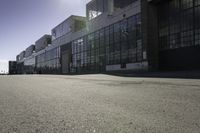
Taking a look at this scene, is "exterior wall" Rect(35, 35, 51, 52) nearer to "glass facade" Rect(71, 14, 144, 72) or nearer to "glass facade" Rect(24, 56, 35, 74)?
"glass facade" Rect(24, 56, 35, 74)

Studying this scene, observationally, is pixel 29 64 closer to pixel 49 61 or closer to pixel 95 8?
pixel 49 61

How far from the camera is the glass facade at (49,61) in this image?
89.4 meters

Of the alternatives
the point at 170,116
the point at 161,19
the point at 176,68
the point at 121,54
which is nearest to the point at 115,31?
the point at 121,54

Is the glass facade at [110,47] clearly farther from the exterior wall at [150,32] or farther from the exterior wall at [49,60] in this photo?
the exterior wall at [49,60]

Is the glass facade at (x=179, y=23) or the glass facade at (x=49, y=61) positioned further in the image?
the glass facade at (x=49, y=61)

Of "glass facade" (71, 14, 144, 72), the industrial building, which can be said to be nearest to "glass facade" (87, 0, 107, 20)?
the industrial building

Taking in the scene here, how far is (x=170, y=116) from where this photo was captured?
197 inches

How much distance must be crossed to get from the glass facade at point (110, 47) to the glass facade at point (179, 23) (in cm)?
436

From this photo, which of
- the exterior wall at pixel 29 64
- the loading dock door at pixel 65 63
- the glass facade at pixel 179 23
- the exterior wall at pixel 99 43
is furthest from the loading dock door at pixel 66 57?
the exterior wall at pixel 29 64

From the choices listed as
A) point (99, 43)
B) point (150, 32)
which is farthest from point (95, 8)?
point (150, 32)

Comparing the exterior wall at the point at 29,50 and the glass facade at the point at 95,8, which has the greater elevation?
the glass facade at the point at 95,8

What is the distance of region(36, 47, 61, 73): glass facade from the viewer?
3521 inches

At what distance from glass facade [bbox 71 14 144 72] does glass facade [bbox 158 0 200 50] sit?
4355 millimetres

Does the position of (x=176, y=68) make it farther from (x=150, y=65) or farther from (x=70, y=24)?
(x=70, y=24)
